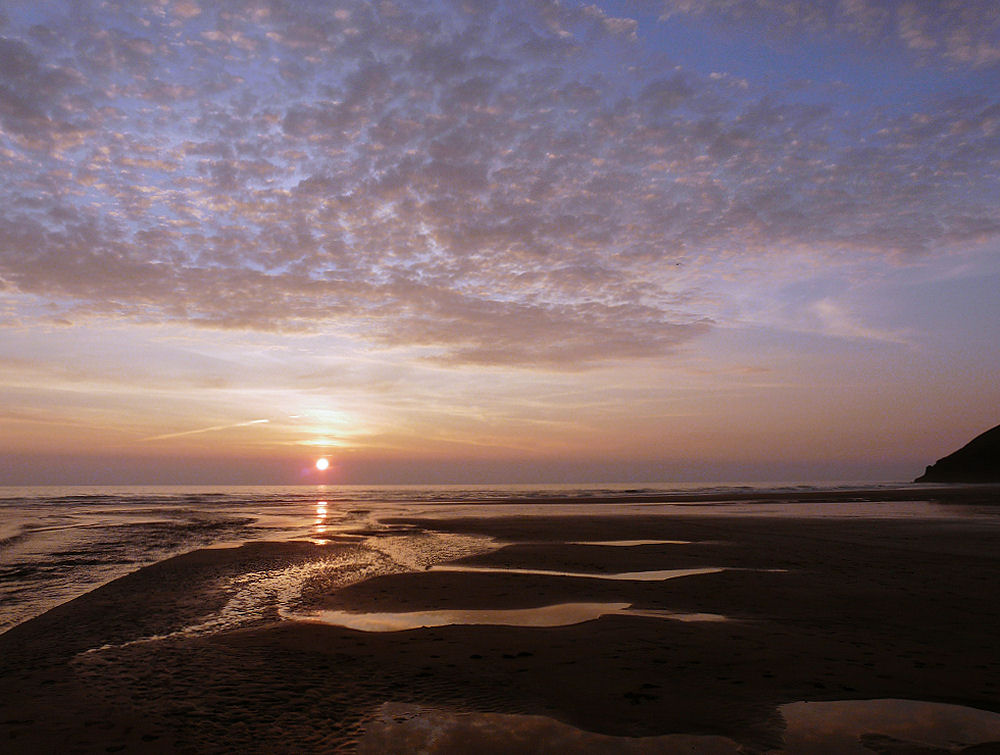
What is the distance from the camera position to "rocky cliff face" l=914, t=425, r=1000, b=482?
100494 millimetres

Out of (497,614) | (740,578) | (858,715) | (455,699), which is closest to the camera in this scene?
(858,715)

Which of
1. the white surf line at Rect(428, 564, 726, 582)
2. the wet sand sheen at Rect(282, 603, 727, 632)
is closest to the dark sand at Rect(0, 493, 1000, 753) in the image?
the wet sand sheen at Rect(282, 603, 727, 632)

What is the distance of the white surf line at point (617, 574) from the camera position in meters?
13.0

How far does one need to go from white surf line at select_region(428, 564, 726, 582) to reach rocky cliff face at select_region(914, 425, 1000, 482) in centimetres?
10892

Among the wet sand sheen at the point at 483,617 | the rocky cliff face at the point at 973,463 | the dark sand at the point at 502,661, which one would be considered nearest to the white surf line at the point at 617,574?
the dark sand at the point at 502,661

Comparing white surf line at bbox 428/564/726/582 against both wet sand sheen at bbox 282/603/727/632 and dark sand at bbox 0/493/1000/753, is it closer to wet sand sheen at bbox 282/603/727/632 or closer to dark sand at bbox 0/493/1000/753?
dark sand at bbox 0/493/1000/753

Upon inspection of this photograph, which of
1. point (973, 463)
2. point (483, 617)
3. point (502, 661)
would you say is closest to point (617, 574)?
point (483, 617)

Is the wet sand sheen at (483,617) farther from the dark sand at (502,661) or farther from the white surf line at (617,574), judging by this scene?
the white surf line at (617,574)

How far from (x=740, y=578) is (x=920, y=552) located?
279 inches

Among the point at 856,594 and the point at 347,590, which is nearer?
the point at 856,594

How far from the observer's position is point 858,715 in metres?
5.37

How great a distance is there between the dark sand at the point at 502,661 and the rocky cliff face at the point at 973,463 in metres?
111

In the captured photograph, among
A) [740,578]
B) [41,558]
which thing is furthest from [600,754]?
[41,558]

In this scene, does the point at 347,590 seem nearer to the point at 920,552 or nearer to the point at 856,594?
the point at 856,594
